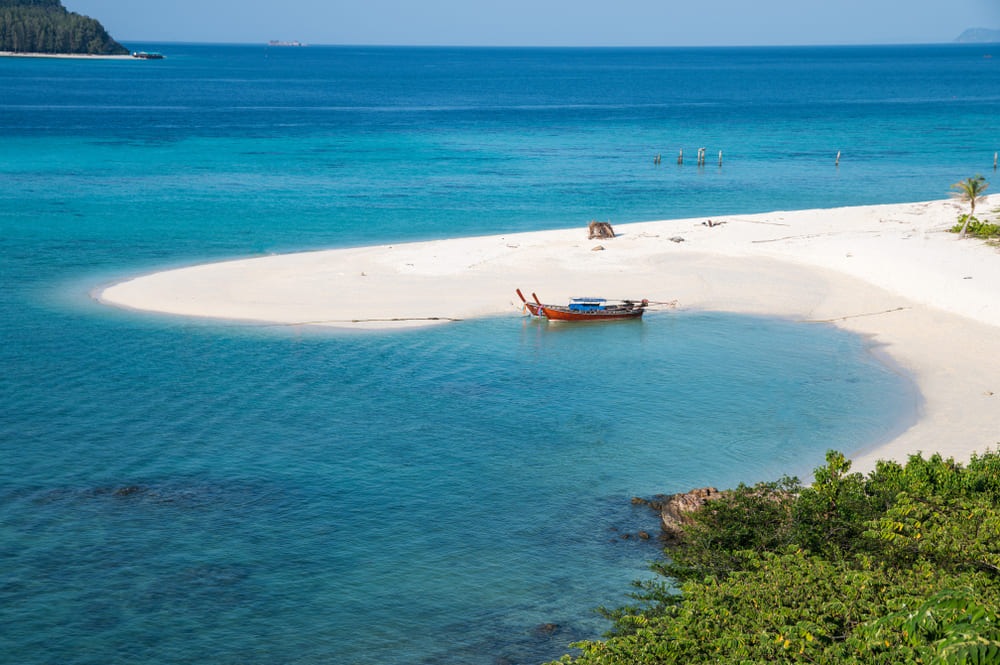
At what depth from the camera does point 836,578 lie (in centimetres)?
1848

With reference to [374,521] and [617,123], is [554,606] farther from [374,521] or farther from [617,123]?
[617,123]

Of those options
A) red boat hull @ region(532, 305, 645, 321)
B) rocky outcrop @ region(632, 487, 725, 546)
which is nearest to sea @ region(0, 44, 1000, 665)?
red boat hull @ region(532, 305, 645, 321)

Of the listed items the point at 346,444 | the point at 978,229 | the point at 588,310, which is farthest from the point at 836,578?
the point at 978,229

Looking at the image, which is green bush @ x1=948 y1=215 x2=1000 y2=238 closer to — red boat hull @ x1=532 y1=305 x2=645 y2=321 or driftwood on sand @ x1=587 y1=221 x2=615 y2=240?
driftwood on sand @ x1=587 y1=221 x2=615 y2=240

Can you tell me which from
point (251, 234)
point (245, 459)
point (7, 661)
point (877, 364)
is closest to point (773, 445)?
point (877, 364)

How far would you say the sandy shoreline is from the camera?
149 feet

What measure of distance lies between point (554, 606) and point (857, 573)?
27.3ft

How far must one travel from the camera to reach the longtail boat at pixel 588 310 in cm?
4784

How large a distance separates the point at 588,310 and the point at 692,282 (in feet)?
34.2

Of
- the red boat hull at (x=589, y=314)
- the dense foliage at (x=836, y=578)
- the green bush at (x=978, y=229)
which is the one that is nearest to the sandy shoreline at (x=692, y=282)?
the green bush at (x=978, y=229)

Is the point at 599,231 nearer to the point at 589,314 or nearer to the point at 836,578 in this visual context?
the point at 589,314

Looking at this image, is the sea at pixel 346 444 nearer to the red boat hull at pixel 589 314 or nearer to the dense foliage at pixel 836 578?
the red boat hull at pixel 589 314

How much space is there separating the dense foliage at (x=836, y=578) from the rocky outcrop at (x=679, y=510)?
1.22m

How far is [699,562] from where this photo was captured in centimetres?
2225
